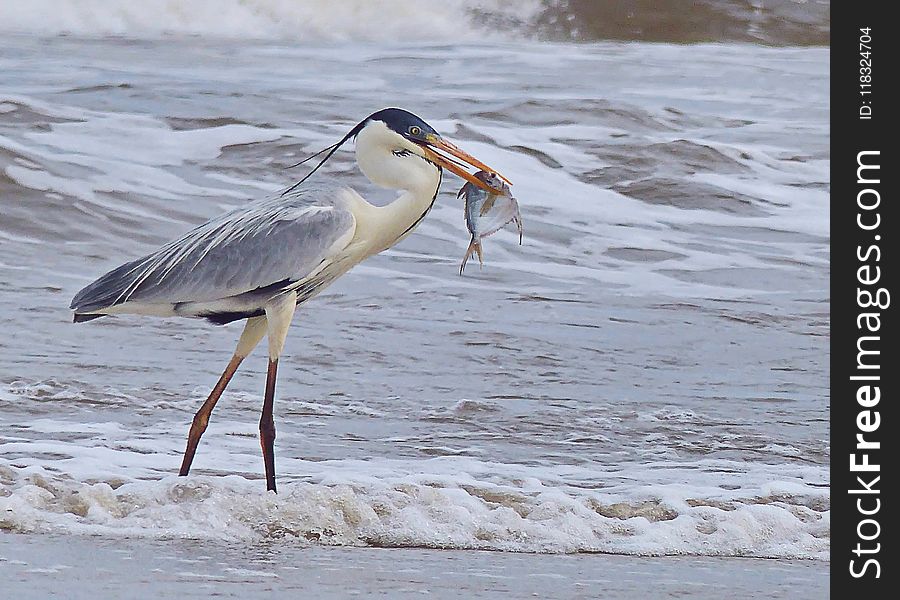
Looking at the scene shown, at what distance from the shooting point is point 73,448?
4133 mm

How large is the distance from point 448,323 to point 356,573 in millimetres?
3175

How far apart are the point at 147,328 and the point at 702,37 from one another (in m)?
11.4

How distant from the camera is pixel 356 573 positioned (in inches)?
124

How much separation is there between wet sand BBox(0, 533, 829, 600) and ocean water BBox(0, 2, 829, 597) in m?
0.06

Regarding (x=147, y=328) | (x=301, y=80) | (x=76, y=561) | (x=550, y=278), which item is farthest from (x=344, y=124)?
(x=76, y=561)

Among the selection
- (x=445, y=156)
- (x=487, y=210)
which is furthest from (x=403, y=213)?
(x=487, y=210)

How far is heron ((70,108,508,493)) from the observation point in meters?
3.88

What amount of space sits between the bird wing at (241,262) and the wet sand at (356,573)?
2.67 ft

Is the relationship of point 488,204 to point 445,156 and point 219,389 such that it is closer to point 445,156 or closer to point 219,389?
point 445,156

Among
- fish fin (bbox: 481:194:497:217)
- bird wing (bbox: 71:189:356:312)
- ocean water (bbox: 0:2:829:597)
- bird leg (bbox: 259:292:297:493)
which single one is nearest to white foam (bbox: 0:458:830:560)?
ocean water (bbox: 0:2:829:597)

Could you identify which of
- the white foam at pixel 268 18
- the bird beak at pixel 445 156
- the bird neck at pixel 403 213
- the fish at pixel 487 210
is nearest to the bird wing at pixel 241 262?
the bird neck at pixel 403 213

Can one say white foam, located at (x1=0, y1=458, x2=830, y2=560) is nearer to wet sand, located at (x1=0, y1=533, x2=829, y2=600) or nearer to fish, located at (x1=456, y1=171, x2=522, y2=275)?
wet sand, located at (x1=0, y1=533, x2=829, y2=600)

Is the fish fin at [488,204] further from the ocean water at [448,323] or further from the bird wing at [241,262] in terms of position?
the ocean water at [448,323]
